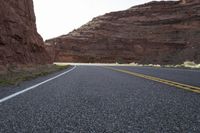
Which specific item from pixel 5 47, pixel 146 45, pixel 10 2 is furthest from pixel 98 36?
pixel 5 47

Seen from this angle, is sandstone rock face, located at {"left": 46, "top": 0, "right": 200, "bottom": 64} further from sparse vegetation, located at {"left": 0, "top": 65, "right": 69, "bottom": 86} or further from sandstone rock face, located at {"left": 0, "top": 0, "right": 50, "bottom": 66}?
sparse vegetation, located at {"left": 0, "top": 65, "right": 69, "bottom": 86}

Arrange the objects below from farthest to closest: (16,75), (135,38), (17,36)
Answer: (135,38), (17,36), (16,75)

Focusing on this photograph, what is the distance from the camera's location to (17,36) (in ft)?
88.2

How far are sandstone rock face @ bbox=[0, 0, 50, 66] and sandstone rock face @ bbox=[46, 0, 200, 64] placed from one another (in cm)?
4987

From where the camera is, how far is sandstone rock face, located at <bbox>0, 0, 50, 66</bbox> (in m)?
23.6

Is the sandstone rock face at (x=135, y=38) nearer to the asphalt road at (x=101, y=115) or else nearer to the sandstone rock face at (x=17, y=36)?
the sandstone rock face at (x=17, y=36)

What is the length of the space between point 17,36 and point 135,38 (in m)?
64.8

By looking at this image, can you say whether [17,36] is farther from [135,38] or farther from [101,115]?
[135,38]

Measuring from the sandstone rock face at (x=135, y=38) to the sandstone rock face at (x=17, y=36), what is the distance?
4987 cm

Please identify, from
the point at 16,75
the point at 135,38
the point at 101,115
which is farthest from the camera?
the point at 135,38

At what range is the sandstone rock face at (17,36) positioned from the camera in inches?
930

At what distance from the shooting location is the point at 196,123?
3809mm

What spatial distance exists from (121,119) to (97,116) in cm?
39

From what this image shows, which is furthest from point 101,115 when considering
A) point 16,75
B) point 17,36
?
point 17,36
